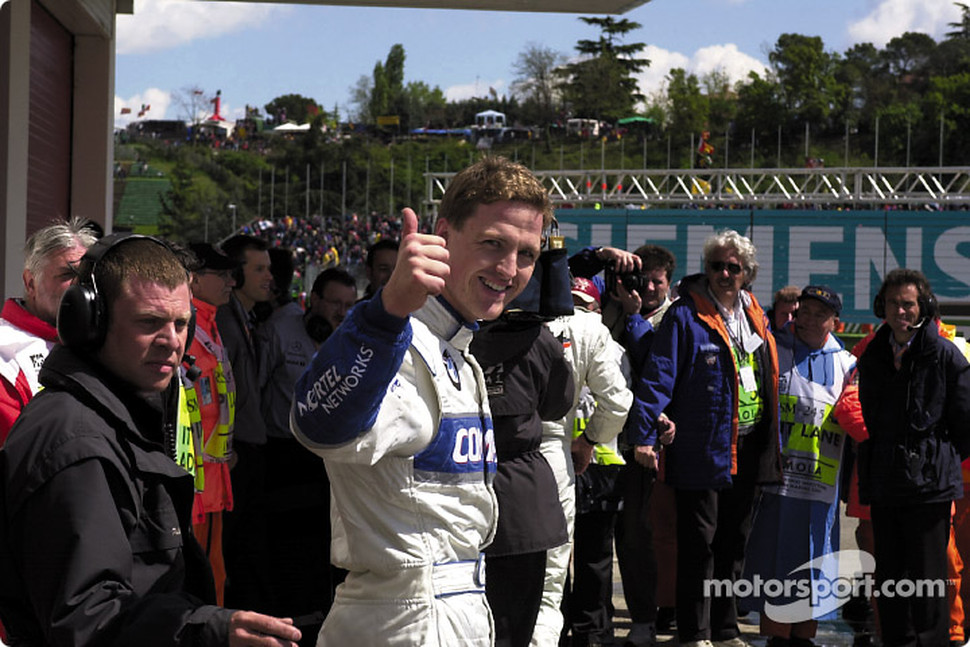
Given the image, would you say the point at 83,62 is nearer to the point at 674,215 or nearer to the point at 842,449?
the point at 842,449

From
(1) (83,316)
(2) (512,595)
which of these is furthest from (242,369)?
(1) (83,316)

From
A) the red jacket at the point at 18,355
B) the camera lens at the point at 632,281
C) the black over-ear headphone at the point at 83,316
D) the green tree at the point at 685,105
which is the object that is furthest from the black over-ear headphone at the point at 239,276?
the green tree at the point at 685,105

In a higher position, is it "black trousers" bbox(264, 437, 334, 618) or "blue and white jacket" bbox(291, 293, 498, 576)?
"blue and white jacket" bbox(291, 293, 498, 576)

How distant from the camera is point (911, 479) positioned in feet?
19.5

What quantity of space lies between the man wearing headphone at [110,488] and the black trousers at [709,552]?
4.27m

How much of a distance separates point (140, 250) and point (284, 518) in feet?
15.9

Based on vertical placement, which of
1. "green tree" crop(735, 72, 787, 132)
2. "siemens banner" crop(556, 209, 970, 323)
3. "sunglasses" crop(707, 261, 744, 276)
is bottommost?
"sunglasses" crop(707, 261, 744, 276)

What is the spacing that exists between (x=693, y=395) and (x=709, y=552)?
0.82m

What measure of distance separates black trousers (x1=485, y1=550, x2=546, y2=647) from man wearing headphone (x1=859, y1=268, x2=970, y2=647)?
3090 millimetres

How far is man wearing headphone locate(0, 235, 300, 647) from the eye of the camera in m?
1.91

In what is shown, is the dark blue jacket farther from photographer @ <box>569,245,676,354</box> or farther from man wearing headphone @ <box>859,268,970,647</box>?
man wearing headphone @ <box>859,268,970,647</box>

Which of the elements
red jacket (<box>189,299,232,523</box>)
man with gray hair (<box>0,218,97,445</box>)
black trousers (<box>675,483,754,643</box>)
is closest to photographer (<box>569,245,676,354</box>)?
black trousers (<box>675,483,754,643</box>)

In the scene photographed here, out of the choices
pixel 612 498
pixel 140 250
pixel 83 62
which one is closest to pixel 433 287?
pixel 140 250

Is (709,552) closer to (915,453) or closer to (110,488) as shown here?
(915,453)
